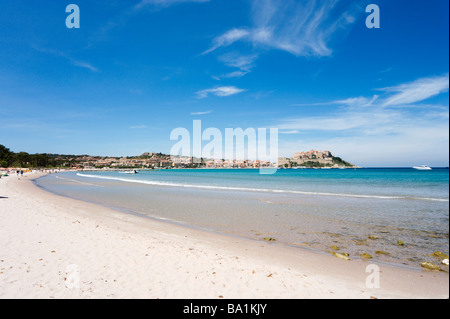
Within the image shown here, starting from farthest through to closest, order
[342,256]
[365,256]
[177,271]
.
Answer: [365,256] < [342,256] < [177,271]

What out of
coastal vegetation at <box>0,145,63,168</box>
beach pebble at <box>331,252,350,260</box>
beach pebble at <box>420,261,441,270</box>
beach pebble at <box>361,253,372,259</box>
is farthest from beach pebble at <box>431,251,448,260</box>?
coastal vegetation at <box>0,145,63,168</box>

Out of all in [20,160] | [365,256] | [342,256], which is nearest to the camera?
[342,256]

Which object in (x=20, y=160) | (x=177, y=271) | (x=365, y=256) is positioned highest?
(x=20, y=160)

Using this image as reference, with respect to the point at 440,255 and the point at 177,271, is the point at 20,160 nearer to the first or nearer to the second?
the point at 177,271

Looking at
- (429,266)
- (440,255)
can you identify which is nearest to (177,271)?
(429,266)

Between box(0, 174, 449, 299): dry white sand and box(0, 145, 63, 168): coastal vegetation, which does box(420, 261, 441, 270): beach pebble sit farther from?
box(0, 145, 63, 168): coastal vegetation

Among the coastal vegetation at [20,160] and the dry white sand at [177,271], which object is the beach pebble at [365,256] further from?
the coastal vegetation at [20,160]

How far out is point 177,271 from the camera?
22.3 feet

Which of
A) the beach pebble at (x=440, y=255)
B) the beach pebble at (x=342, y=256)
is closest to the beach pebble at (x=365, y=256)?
the beach pebble at (x=342, y=256)

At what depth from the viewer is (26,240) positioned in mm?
8977

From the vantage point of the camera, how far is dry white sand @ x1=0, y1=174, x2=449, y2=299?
18.6ft

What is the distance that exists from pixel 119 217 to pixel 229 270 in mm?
11057

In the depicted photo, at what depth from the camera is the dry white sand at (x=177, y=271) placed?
5679 mm
